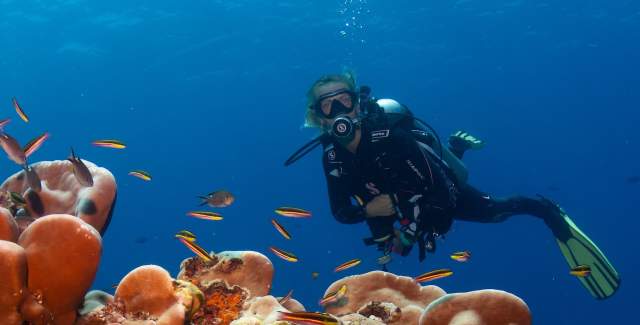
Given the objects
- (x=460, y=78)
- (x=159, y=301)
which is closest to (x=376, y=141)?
(x=159, y=301)

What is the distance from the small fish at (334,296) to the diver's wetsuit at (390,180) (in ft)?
6.97

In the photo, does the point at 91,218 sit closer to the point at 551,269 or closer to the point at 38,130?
the point at 38,130

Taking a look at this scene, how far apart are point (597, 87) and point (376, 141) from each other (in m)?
50.1

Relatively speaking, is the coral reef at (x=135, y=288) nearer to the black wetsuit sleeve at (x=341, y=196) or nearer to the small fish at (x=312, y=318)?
the small fish at (x=312, y=318)

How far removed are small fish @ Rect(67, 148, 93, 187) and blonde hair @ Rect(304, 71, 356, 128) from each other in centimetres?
427

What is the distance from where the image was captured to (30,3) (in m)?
29.1

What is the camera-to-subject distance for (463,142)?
31.6ft

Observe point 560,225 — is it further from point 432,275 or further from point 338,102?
point 432,275

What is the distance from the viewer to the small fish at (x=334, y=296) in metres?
4.27

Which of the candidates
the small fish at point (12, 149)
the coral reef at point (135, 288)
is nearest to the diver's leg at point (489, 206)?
the coral reef at point (135, 288)

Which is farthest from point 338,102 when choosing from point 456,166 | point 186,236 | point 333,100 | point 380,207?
point 186,236

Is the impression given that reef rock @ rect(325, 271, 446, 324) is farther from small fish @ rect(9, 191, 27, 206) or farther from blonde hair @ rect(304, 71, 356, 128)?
blonde hair @ rect(304, 71, 356, 128)

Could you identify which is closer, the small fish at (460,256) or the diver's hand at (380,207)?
the small fish at (460,256)

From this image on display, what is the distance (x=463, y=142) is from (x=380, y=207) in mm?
3634
